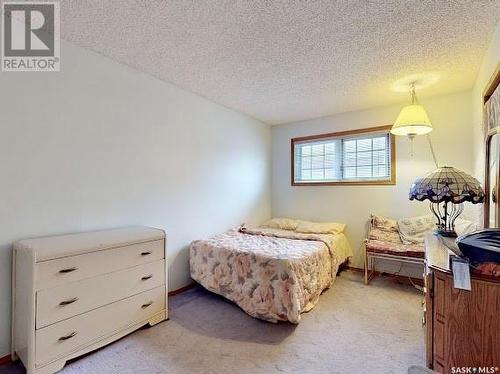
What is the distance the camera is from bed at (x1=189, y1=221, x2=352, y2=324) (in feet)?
7.41

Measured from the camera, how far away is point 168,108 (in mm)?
2887

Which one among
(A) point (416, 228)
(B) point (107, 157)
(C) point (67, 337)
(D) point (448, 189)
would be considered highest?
(B) point (107, 157)

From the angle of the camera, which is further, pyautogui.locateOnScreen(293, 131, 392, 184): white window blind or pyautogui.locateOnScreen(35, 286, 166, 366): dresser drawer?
pyautogui.locateOnScreen(293, 131, 392, 184): white window blind

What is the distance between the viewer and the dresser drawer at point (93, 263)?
5.34ft

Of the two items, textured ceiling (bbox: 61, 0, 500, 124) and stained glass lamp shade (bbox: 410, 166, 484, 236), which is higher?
textured ceiling (bbox: 61, 0, 500, 124)

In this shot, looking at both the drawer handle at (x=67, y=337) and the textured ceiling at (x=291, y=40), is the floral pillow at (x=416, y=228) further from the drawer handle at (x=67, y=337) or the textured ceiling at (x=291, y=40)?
the drawer handle at (x=67, y=337)

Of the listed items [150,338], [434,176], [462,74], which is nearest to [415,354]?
[434,176]

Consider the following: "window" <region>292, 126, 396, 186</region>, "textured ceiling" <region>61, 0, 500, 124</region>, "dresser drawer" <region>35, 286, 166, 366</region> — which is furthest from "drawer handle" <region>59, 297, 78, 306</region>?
"window" <region>292, 126, 396, 186</region>

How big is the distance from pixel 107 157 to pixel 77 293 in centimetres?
118

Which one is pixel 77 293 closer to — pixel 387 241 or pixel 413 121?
pixel 387 241

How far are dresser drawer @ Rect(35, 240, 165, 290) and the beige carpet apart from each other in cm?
60

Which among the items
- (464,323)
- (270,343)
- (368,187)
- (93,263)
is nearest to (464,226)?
(368,187)

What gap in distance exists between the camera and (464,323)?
1.18 m

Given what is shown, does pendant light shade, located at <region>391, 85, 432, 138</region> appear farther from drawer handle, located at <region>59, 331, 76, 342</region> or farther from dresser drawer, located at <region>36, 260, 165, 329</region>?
drawer handle, located at <region>59, 331, 76, 342</region>
